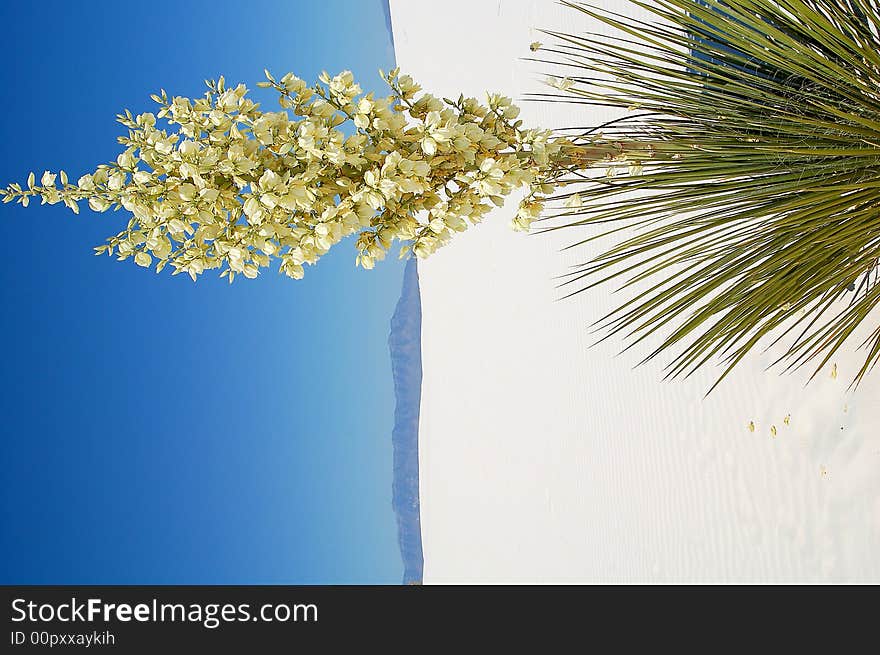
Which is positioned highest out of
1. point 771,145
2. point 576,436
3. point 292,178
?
point 576,436

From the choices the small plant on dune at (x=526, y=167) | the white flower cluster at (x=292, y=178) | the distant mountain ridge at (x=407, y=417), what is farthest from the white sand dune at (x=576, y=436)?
the white flower cluster at (x=292, y=178)

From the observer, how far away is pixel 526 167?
1.16m

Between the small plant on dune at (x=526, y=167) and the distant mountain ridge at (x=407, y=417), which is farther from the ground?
the distant mountain ridge at (x=407, y=417)

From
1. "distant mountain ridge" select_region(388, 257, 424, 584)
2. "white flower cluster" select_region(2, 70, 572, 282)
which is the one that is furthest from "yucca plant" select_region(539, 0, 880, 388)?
"distant mountain ridge" select_region(388, 257, 424, 584)

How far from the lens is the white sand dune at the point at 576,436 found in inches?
83.4

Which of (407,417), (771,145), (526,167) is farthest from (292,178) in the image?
(407,417)

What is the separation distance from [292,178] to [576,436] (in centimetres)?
251

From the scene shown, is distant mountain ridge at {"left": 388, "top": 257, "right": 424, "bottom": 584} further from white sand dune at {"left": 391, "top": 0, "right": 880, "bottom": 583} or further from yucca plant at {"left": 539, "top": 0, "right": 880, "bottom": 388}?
yucca plant at {"left": 539, "top": 0, "right": 880, "bottom": 388}

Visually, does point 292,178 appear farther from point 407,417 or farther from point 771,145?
point 407,417

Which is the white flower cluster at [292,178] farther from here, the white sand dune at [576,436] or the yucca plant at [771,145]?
the white sand dune at [576,436]

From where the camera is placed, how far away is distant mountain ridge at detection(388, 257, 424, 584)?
15.7 ft

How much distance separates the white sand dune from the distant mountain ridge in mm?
127

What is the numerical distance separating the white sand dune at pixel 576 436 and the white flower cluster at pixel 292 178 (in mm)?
1526
